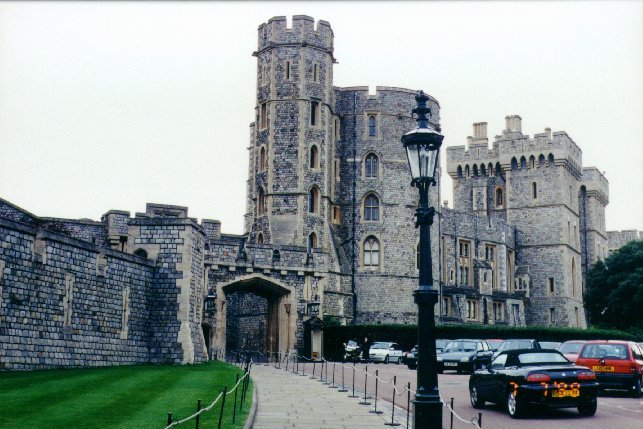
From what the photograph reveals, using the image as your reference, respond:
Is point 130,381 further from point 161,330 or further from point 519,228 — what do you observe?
point 519,228

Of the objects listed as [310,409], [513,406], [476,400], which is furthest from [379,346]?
[513,406]

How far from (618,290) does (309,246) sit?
29675 mm

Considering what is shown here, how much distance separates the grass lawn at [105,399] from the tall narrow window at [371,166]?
31.1m

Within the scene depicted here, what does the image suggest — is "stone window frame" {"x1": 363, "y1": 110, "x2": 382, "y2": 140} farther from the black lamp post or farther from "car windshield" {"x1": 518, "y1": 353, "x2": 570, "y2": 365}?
the black lamp post

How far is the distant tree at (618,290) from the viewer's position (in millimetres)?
66875

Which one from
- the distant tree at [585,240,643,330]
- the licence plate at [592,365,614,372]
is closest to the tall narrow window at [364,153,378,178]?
the distant tree at [585,240,643,330]

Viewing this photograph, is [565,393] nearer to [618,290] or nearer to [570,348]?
[570,348]

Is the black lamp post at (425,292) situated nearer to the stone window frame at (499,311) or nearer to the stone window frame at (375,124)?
the stone window frame at (375,124)

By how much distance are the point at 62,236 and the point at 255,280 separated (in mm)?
16937

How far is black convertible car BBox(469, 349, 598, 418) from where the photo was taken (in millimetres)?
16625

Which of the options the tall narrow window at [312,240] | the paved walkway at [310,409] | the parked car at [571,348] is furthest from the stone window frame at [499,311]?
the paved walkway at [310,409]

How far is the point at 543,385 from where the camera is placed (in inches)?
655

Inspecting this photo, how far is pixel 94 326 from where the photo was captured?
28109mm

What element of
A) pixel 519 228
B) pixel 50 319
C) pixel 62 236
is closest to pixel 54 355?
pixel 50 319
